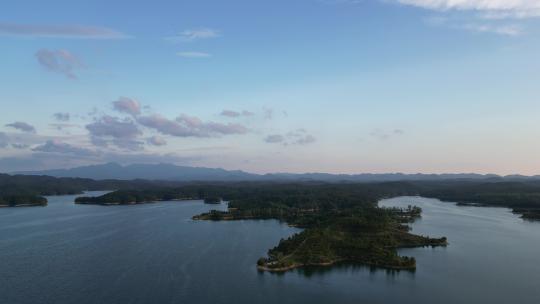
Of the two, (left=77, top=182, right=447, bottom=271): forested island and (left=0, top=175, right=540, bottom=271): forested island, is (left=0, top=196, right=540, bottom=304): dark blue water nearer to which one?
(left=77, top=182, right=447, bottom=271): forested island

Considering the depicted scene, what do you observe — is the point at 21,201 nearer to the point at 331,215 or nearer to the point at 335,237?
the point at 331,215

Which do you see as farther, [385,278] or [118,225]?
[118,225]

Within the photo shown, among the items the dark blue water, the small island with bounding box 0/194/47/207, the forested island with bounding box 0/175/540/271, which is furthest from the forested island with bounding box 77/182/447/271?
the small island with bounding box 0/194/47/207

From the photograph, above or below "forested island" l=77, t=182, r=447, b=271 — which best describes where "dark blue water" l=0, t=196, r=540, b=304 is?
below

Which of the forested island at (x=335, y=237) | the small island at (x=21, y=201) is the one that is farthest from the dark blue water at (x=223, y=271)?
the small island at (x=21, y=201)

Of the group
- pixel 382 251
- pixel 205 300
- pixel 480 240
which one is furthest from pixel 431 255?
pixel 205 300

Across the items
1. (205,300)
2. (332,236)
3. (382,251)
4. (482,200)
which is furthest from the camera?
(482,200)

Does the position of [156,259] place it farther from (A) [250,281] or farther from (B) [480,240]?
(B) [480,240]

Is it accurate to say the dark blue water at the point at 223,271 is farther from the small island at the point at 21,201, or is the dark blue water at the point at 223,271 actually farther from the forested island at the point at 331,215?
the small island at the point at 21,201

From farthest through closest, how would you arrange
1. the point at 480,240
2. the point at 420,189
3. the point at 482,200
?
the point at 420,189
the point at 482,200
the point at 480,240
